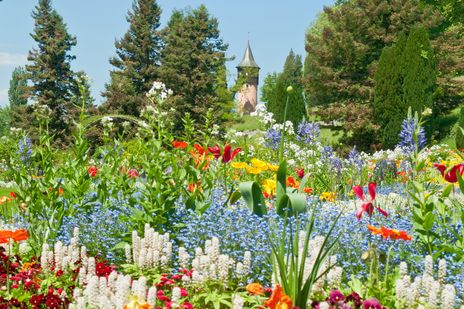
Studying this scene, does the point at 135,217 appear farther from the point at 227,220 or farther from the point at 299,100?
the point at 299,100

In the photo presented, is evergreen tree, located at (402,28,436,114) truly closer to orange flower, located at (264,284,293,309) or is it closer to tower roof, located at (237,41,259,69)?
orange flower, located at (264,284,293,309)

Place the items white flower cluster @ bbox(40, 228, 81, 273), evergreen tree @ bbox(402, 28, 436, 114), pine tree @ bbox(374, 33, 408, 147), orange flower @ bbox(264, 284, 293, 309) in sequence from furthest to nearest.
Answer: pine tree @ bbox(374, 33, 408, 147), evergreen tree @ bbox(402, 28, 436, 114), white flower cluster @ bbox(40, 228, 81, 273), orange flower @ bbox(264, 284, 293, 309)

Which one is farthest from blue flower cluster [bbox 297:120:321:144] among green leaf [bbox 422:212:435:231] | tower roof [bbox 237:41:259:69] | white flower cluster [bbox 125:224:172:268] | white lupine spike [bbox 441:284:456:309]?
tower roof [bbox 237:41:259:69]

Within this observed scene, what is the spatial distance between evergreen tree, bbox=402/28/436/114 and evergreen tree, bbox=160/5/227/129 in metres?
14.0

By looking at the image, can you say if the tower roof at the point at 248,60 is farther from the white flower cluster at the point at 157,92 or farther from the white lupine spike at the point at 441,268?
the white lupine spike at the point at 441,268

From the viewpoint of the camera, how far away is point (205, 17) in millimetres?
34594

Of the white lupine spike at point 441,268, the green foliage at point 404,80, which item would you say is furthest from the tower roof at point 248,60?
the white lupine spike at point 441,268

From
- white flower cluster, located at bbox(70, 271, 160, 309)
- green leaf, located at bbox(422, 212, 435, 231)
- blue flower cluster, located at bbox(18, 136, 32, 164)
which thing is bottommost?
white flower cluster, located at bbox(70, 271, 160, 309)

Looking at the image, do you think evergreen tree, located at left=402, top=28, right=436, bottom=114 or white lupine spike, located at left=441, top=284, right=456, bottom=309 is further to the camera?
evergreen tree, located at left=402, top=28, right=436, bottom=114

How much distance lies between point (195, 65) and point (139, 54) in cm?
375

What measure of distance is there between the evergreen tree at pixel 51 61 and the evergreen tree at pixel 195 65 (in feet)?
19.3

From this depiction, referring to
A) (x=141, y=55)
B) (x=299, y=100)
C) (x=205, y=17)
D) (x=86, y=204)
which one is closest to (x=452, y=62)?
(x=299, y=100)

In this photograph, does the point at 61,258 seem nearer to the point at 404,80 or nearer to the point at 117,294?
the point at 117,294

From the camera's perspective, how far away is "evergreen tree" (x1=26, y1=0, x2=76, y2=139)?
33781 mm
